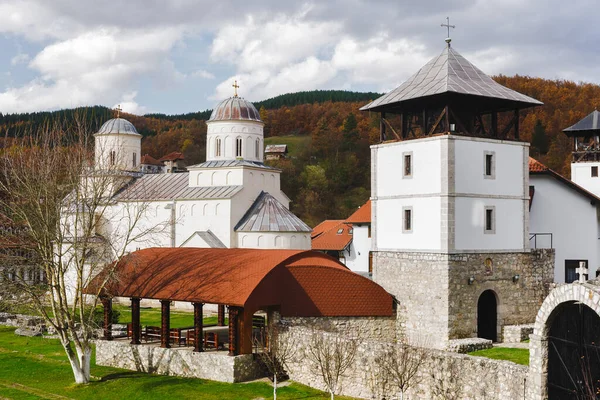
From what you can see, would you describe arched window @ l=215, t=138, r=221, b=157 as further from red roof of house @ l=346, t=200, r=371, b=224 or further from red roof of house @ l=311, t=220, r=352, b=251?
red roof of house @ l=311, t=220, r=352, b=251

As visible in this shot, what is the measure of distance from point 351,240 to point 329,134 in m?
36.3

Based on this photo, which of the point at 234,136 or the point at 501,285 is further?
the point at 234,136

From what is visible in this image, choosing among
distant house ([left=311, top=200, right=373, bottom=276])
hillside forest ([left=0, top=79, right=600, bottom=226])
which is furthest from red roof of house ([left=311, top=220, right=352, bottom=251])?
hillside forest ([left=0, top=79, right=600, bottom=226])

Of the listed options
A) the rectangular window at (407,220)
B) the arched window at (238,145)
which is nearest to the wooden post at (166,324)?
the rectangular window at (407,220)

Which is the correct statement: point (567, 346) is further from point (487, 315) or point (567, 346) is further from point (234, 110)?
point (234, 110)

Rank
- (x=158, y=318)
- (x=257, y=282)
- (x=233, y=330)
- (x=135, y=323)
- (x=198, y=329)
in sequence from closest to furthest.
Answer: (x=233, y=330) < (x=257, y=282) < (x=198, y=329) < (x=135, y=323) < (x=158, y=318)

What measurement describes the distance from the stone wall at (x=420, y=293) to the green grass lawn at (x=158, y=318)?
801 centimetres

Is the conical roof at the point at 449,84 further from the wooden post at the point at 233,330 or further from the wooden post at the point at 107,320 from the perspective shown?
the wooden post at the point at 107,320

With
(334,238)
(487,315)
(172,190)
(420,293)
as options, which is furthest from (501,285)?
(334,238)

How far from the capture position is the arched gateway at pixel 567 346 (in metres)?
12.2

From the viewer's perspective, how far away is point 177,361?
19578mm

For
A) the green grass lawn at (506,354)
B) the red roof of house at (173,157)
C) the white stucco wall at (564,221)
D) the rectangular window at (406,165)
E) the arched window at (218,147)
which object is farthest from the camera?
the red roof of house at (173,157)

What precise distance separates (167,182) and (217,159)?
444 centimetres

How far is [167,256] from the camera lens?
23.1 m
